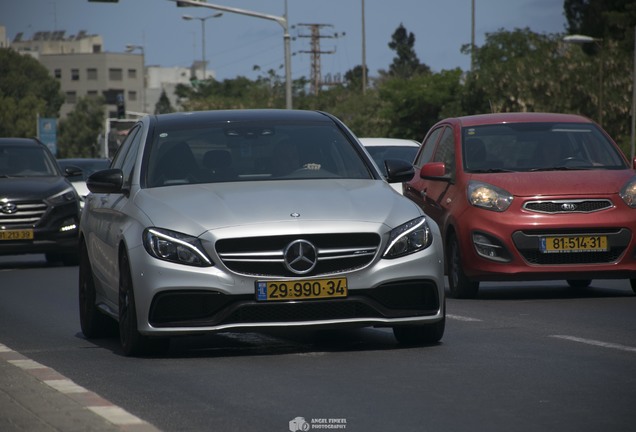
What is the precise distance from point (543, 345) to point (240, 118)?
2705 mm

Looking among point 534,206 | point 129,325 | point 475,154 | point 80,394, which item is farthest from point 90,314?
point 475,154

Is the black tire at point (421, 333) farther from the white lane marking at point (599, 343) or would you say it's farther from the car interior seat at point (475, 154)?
the car interior seat at point (475, 154)

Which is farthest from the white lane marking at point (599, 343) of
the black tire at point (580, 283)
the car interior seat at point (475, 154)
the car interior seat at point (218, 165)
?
the black tire at point (580, 283)

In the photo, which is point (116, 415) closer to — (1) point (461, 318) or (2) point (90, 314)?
(2) point (90, 314)

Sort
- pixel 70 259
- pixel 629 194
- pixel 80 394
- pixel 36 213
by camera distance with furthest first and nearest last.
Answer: pixel 70 259 < pixel 36 213 < pixel 629 194 < pixel 80 394

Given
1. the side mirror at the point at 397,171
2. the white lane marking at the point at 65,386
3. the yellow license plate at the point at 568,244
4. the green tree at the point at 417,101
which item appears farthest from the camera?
the green tree at the point at 417,101

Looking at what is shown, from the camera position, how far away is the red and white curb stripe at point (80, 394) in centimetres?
690

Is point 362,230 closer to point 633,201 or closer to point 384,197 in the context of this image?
point 384,197

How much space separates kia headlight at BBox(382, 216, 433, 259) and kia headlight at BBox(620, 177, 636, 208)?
4.83 metres

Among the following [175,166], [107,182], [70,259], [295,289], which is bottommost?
[70,259]

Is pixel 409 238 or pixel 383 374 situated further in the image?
pixel 409 238

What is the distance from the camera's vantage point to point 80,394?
7.99 m

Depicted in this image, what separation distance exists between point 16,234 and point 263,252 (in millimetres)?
13384

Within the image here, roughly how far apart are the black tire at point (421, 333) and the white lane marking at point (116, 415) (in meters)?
3.08
